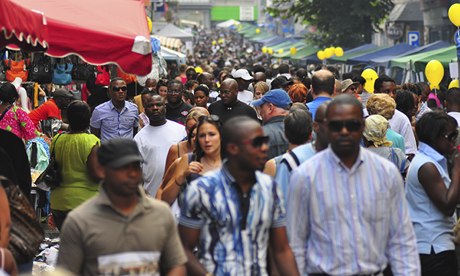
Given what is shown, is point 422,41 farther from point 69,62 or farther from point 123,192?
point 123,192

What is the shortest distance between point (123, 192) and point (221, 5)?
167 meters

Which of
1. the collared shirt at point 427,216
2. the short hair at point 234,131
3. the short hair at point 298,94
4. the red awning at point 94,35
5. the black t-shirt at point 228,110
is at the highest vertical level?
the red awning at point 94,35

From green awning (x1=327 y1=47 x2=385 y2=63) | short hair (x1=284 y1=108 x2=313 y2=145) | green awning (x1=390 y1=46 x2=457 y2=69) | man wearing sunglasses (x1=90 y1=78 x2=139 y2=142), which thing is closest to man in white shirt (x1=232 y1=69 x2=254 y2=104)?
man wearing sunglasses (x1=90 y1=78 x2=139 y2=142)

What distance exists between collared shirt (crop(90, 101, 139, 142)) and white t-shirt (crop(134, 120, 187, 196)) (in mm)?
2057

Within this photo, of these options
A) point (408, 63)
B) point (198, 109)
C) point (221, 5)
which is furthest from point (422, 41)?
point (221, 5)

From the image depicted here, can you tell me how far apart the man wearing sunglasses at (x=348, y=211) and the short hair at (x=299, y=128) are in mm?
1672

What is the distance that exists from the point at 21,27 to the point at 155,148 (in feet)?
11.2

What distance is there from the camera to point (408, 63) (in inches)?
1061

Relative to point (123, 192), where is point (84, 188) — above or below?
below

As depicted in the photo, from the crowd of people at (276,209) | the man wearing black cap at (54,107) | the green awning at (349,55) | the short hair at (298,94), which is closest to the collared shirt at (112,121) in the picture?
the man wearing black cap at (54,107)

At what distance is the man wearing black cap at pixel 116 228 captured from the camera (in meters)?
4.91

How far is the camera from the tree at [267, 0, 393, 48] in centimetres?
4378

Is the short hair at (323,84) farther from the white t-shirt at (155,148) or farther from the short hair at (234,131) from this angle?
the short hair at (234,131)

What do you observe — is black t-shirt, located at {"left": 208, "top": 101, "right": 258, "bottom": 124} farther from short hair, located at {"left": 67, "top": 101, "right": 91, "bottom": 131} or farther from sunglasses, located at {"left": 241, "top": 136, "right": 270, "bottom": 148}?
sunglasses, located at {"left": 241, "top": 136, "right": 270, "bottom": 148}
